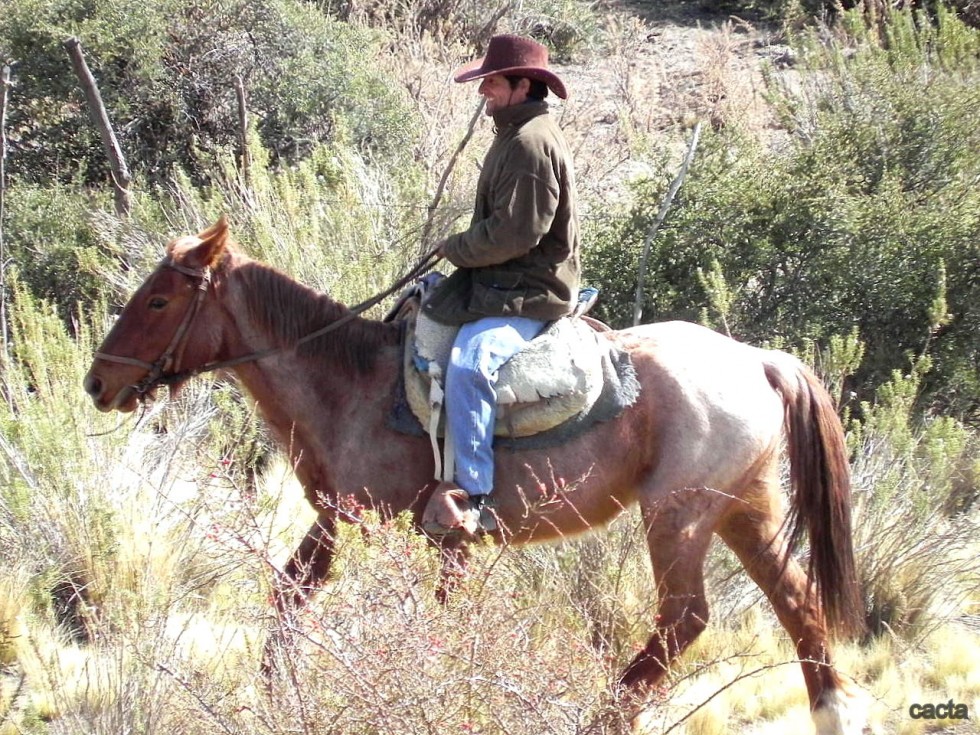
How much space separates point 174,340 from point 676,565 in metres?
2.24

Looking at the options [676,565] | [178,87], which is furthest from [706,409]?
[178,87]

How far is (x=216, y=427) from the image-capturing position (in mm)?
5855

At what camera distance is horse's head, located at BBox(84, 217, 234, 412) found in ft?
14.7

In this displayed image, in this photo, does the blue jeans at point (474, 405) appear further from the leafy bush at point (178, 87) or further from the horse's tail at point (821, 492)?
the leafy bush at point (178, 87)

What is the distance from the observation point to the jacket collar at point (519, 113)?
445cm

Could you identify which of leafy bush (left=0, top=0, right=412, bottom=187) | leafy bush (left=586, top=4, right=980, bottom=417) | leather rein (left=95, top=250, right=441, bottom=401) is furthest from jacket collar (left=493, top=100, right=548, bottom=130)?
leafy bush (left=0, top=0, right=412, bottom=187)

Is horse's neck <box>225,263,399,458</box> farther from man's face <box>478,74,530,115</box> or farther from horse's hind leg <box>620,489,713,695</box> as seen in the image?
horse's hind leg <box>620,489,713,695</box>

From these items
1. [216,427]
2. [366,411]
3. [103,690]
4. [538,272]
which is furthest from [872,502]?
[103,690]

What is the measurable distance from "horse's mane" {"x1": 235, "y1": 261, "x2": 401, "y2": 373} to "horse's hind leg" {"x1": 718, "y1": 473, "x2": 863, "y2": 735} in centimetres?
171

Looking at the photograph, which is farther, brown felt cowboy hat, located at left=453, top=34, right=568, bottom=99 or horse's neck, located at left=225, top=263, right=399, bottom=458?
horse's neck, located at left=225, top=263, right=399, bottom=458

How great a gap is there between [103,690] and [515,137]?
2.56m

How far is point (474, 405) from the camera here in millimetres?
4305

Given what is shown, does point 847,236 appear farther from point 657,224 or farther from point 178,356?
point 178,356
